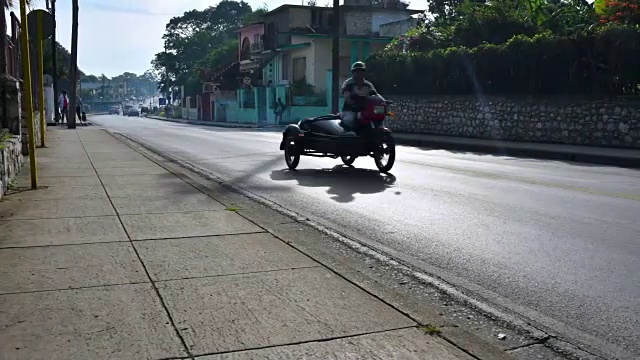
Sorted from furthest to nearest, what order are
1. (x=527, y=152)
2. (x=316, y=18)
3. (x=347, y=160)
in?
1. (x=316, y=18)
2. (x=527, y=152)
3. (x=347, y=160)

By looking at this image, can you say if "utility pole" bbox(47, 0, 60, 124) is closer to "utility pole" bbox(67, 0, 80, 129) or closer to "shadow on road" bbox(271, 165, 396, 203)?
"utility pole" bbox(67, 0, 80, 129)

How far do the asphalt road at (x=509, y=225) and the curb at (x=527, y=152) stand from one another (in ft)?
5.22

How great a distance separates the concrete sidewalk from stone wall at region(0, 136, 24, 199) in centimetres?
132

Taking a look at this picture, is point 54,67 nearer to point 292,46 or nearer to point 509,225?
point 292,46

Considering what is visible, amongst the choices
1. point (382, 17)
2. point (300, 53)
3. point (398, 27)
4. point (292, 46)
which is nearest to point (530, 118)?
point (398, 27)

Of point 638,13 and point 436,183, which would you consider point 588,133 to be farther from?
point 436,183

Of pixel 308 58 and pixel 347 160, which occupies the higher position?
pixel 308 58

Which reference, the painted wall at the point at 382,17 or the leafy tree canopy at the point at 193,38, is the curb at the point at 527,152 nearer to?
the painted wall at the point at 382,17

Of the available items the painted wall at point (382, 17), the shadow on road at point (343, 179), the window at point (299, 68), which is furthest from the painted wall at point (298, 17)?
the shadow on road at point (343, 179)

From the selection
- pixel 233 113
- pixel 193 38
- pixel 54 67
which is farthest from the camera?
pixel 193 38

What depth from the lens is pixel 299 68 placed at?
51.2 m

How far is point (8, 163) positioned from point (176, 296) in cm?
666

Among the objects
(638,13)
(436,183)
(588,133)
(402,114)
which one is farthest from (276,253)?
(402,114)

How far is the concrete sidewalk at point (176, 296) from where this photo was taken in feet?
12.9
